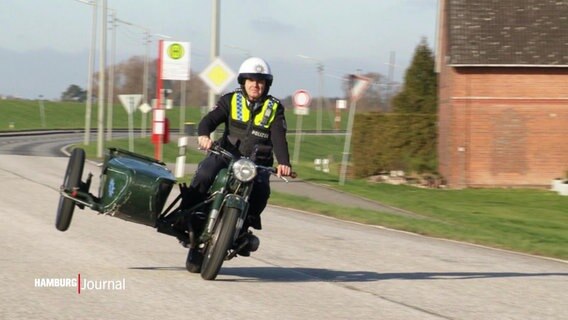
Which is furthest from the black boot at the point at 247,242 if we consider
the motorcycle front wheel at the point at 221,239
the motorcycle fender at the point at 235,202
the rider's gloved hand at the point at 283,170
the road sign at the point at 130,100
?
the road sign at the point at 130,100

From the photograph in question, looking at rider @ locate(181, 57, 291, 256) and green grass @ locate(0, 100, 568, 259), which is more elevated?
rider @ locate(181, 57, 291, 256)

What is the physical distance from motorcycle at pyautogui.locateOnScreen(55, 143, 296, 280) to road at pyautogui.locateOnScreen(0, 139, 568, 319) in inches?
14.7

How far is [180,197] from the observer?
9.38 meters

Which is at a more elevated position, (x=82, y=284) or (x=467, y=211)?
(x=82, y=284)

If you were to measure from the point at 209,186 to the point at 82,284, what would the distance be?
140 cm

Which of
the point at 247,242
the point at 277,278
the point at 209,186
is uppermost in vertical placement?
the point at 209,186

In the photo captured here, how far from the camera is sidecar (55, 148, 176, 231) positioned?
897 centimetres

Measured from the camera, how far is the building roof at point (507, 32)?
38.2 meters

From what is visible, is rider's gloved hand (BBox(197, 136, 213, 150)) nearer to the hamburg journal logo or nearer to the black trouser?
the black trouser

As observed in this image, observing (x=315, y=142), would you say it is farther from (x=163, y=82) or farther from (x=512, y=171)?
(x=163, y=82)

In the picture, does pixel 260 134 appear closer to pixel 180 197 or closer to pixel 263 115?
pixel 263 115

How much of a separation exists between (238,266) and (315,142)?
233 ft

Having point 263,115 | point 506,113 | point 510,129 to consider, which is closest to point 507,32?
point 506,113

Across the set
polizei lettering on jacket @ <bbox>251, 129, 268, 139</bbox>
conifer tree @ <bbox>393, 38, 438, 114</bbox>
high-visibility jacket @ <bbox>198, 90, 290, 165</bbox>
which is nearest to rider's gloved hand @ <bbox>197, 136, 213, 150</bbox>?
high-visibility jacket @ <bbox>198, 90, 290, 165</bbox>
